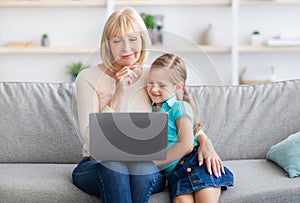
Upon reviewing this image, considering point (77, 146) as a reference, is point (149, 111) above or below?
above

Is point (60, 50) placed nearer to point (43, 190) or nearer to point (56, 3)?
point (56, 3)

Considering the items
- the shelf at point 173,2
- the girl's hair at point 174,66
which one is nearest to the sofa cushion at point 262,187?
the girl's hair at point 174,66

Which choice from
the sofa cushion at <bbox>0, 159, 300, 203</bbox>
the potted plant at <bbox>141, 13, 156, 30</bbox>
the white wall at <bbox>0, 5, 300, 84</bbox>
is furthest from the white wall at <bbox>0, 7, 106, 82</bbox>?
the sofa cushion at <bbox>0, 159, 300, 203</bbox>

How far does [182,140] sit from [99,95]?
35 cm

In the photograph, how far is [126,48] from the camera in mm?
2152

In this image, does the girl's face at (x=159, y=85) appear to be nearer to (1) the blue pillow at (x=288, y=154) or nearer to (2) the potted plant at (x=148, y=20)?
(1) the blue pillow at (x=288, y=154)

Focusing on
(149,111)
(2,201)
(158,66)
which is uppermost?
(158,66)

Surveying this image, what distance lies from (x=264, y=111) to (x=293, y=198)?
25.5 inches

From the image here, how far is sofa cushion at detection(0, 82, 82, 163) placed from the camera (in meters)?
2.72

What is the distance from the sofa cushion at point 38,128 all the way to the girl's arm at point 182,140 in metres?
0.63

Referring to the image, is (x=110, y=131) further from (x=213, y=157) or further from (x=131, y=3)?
(x=131, y=3)

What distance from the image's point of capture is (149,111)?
2.14 metres

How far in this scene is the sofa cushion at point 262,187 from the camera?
2.20 meters

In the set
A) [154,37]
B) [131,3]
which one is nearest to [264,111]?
[154,37]
